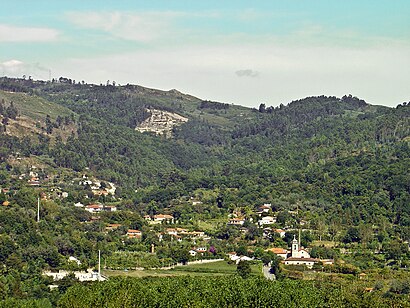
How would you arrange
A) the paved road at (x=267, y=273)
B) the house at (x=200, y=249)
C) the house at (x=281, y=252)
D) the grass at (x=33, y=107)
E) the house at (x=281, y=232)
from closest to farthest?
the paved road at (x=267, y=273) → the house at (x=281, y=252) → the house at (x=200, y=249) → the house at (x=281, y=232) → the grass at (x=33, y=107)

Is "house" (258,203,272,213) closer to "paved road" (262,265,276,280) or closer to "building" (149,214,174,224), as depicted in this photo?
"building" (149,214,174,224)

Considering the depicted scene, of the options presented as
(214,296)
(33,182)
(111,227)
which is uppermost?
(214,296)

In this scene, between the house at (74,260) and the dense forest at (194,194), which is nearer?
the dense forest at (194,194)

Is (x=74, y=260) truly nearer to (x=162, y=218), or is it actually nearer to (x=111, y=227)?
(x=111, y=227)

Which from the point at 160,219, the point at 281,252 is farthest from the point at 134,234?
the point at 281,252

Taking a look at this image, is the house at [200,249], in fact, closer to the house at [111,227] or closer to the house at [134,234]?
the house at [134,234]

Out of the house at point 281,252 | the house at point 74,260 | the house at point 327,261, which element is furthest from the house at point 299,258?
the house at point 74,260

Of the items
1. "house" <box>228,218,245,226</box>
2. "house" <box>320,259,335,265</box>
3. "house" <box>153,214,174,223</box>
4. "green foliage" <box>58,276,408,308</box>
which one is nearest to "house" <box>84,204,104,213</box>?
"house" <box>153,214,174,223</box>
